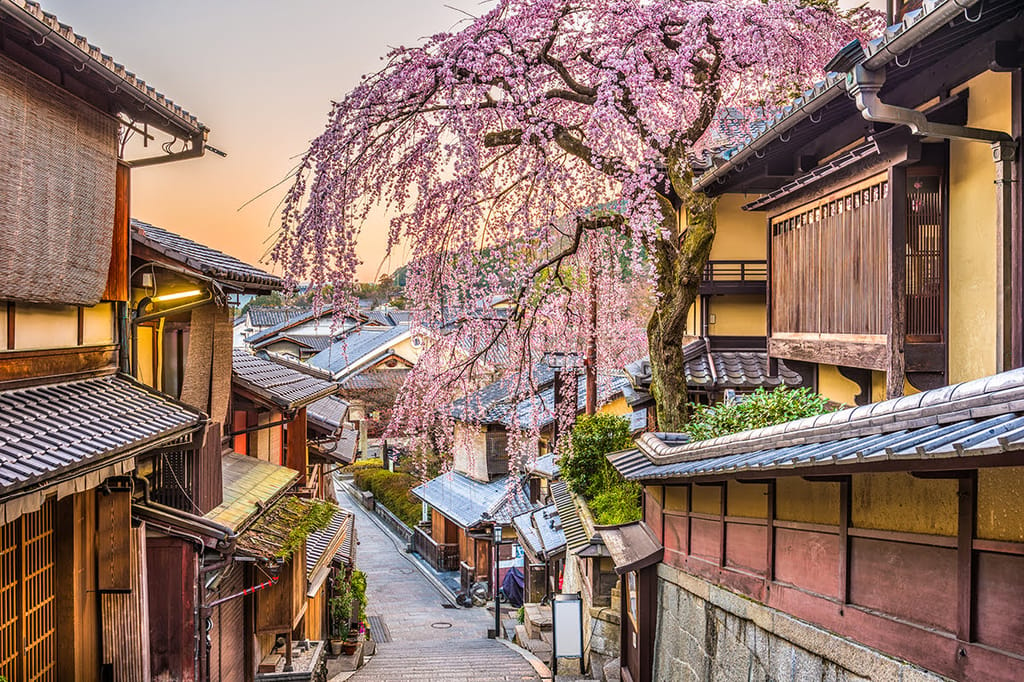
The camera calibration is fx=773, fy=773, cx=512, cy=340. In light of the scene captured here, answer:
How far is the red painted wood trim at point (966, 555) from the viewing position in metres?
4.40

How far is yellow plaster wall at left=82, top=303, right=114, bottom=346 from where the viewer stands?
861 centimetres

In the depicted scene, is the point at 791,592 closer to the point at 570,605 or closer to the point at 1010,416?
the point at 1010,416

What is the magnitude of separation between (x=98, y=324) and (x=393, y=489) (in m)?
34.9

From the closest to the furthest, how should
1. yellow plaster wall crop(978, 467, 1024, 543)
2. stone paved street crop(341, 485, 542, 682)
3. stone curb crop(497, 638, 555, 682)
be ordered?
yellow plaster wall crop(978, 467, 1024, 543)
stone curb crop(497, 638, 555, 682)
stone paved street crop(341, 485, 542, 682)

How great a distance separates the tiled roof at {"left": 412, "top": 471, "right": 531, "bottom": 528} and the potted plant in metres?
5.29

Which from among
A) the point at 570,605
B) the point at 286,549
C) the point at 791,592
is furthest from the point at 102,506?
the point at 570,605

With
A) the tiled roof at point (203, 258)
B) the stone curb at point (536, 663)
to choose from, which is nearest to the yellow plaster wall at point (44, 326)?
the tiled roof at point (203, 258)

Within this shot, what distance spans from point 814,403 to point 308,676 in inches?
437

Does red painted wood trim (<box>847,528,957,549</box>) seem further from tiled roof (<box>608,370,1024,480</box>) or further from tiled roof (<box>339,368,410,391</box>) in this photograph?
tiled roof (<box>339,368,410,391</box>)

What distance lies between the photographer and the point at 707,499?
951 centimetres

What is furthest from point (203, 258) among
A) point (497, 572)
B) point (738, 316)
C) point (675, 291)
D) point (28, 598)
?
point (497, 572)

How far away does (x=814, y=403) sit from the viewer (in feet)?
27.2

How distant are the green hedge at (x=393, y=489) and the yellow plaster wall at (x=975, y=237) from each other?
105 ft

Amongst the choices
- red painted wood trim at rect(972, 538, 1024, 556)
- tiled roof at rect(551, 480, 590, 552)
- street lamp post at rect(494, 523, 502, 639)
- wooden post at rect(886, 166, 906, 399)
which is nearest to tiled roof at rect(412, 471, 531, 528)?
street lamp post at rect(494, 523, 502, 639)
